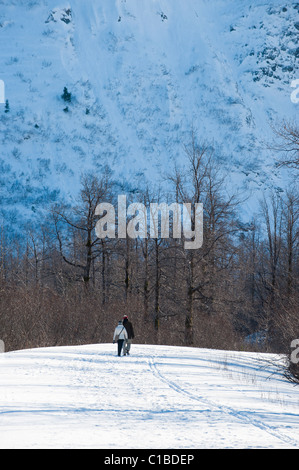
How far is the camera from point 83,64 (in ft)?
450

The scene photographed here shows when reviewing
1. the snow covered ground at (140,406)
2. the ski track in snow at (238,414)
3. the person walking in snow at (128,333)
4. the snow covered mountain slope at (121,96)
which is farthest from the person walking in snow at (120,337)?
the snow covered mountain slope at (121,96)

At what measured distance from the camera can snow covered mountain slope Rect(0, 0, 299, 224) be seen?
382 ft

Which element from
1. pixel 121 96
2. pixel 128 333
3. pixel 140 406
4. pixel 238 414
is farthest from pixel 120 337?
pixel 121 96

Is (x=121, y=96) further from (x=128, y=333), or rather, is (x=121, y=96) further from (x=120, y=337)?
(x=120, y=337)

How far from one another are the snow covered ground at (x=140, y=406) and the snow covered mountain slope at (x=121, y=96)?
93.2 meters

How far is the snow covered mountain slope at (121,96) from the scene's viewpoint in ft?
382

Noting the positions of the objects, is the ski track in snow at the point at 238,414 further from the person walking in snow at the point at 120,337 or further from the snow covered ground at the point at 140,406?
the person walking in snow at the point at 120,337

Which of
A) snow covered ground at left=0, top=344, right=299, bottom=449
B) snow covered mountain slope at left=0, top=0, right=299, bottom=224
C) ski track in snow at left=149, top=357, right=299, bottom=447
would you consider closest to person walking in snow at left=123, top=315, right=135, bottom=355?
snow covered ground at left=0, top=344, right=299, bottom=449

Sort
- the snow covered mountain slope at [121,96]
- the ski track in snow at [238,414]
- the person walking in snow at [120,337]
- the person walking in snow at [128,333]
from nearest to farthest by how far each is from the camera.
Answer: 1. the ski track in snow at [238,414]
2. the person walking in snow at [120,337]
3. the person walking in snow at [128,333]
4. the snow covered mountain slope at [121,96]

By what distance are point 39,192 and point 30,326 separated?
8550 centimetres

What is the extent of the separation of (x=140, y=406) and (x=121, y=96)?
133 metres

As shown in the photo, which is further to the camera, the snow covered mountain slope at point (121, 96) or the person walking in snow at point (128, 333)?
the snow covered mountain slope at point (121, 96)

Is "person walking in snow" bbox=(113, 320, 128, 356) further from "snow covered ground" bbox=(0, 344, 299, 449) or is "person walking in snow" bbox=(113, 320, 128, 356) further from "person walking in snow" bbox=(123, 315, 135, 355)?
"snow covered ground" bbox=(0, 344, 299, 449)
